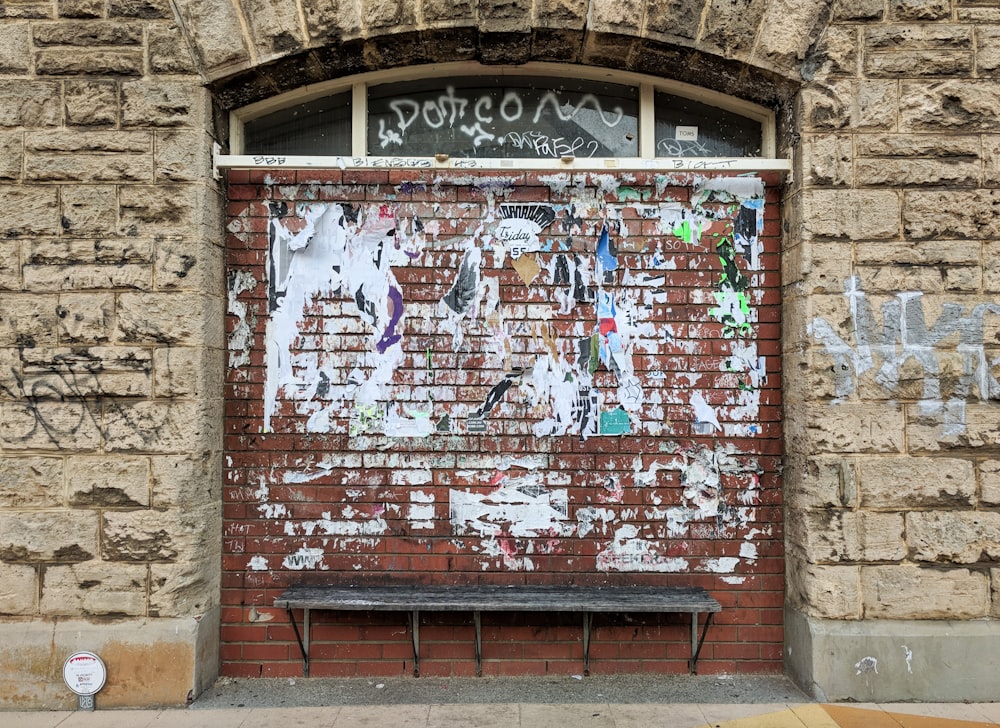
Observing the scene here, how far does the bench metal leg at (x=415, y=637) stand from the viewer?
4.36 m

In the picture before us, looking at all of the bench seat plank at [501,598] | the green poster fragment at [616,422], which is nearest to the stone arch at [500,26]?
the green poster fragment at [616,422]

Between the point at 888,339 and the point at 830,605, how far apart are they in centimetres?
160

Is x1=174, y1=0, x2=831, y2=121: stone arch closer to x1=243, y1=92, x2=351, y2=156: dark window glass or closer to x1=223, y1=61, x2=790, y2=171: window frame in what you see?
x1=223, y1=61, x2=790, y2=171: window frame

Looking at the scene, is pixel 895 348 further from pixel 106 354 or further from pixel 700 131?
pixel 106 354

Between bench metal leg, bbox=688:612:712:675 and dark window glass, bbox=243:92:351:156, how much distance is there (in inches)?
148

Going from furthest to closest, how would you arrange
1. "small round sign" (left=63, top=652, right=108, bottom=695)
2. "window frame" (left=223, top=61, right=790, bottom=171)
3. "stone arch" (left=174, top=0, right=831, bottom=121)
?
1. "window frame" (left=223, top=61, right=790, bottom=171)
2. "stone arch" (left=174, top=0, right=831, bottom=121)
3. "small round sign" (left=63, top=652, right=108, bottom=695)

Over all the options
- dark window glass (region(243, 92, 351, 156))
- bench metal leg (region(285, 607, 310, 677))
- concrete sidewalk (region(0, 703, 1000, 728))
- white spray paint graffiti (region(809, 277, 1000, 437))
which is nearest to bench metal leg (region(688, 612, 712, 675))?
concrete sidewalk (region(0, 703, 1000, 728))

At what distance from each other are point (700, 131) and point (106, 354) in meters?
4.00

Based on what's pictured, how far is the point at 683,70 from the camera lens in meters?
4.54

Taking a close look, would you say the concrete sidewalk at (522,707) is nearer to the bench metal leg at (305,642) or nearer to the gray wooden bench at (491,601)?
the bench metal leg at (305,642)

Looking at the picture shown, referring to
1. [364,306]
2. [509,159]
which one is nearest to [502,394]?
[364,306]

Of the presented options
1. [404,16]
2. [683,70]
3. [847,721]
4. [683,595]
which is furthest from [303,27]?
[847,721]

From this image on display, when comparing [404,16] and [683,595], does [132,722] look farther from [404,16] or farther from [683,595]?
[404,16]

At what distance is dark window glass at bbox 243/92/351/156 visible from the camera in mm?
4730
